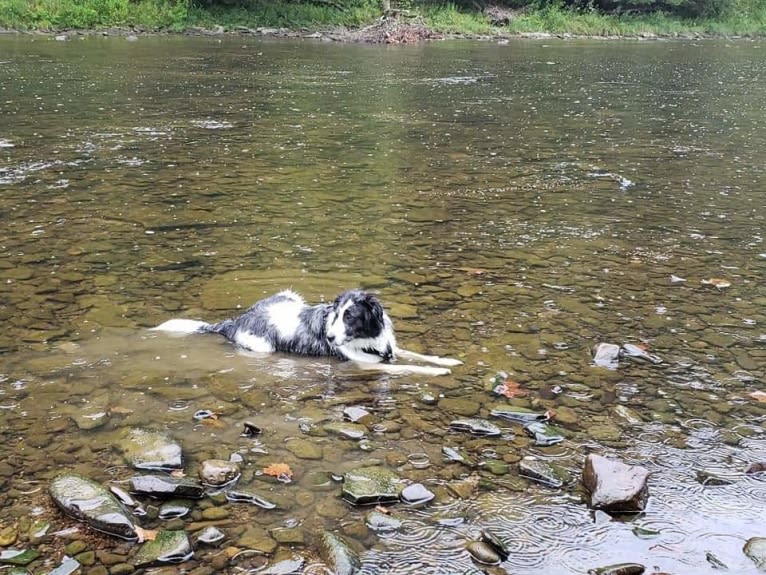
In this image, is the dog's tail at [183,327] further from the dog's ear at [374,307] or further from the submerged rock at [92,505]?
the submerged rock at [92,505]

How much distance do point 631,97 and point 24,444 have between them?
18.5 m

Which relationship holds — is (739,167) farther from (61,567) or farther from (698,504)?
(61,567)

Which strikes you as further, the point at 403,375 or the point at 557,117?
the point at 557,117

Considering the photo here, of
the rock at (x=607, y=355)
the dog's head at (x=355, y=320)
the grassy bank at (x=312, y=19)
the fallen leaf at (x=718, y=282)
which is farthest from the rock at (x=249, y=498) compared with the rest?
the grassy bank at (x=312, y=19)

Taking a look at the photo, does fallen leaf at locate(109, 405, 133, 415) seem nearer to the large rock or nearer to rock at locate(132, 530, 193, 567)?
rock at locate(132, 530, 193, 567)

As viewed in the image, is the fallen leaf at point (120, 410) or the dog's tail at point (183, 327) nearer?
the fallen leaf at point (120, 410)

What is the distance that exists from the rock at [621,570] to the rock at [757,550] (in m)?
0.53

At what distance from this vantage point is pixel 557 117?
1609 centimetres

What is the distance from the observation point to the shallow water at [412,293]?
3832mm

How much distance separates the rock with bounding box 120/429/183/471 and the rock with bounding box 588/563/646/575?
7.39 feet

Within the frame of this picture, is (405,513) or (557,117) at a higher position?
(557,117)

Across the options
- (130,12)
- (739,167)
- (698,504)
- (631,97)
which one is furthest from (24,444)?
(130,12)

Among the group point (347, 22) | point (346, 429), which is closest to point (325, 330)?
point (346, 429)

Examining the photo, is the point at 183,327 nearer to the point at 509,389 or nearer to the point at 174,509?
the point at 174,509
